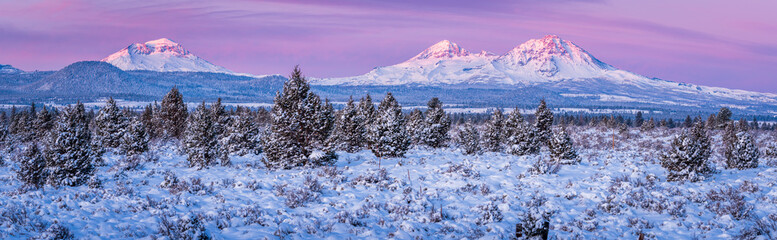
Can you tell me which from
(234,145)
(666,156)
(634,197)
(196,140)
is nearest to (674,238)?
(634,197)

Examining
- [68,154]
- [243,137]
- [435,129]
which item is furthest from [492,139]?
[68,154]

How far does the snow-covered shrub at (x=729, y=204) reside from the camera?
50.2 ft

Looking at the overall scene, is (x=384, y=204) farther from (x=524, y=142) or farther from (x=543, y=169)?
(x=524, y=142)

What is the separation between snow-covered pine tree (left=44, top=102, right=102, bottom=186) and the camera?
17692mm

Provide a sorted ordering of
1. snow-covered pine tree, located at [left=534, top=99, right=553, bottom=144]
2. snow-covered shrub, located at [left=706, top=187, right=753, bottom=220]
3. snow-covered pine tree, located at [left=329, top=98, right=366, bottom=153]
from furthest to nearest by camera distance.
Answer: snow-covered pine tree, located at [left=534, top=99, right=553, bottom=144] < snow-covered pine tree, located at [left=329, top=98, right=366, bottom=153] < snow-covered shrub, located at [left=706, top=187, right=753, bottom=220]

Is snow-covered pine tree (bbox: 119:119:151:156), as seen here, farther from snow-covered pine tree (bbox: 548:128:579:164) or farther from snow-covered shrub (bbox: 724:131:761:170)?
snow-covered shrub (bbox: 724:131:761:170)

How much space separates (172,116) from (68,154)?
2959 cm

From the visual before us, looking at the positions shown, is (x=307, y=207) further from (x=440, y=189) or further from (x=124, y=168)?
(x=124, y=168)

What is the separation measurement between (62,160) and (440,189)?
1650 centimetres

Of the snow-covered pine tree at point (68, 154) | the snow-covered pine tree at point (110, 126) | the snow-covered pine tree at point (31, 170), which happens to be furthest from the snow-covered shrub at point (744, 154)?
the snow-covered pine tree at point (110, 126)

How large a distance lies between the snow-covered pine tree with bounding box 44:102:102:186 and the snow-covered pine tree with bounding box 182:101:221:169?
5550 millimetres

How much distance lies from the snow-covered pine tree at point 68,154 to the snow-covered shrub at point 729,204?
85.7 ft

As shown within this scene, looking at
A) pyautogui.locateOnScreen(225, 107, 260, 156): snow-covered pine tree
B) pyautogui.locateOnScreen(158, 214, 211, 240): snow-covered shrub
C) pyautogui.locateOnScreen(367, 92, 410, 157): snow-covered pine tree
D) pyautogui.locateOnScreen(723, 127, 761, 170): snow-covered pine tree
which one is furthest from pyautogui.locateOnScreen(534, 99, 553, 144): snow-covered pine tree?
pyautogui.locateOnScreen(158, 214, 211, 240): snow-covered shrub

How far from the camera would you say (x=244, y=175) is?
848 inches
